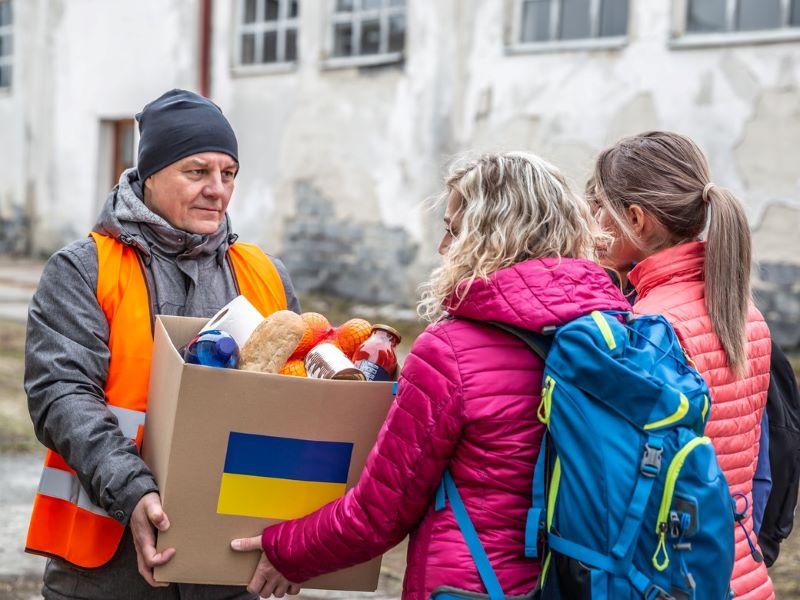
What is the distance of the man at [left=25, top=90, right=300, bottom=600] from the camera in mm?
1957

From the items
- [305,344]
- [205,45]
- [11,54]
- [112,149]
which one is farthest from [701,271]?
[11,54]

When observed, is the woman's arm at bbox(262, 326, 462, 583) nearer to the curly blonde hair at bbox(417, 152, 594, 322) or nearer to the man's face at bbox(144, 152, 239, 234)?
the curly blonde hair at bbox(417, 152, 594, 322)

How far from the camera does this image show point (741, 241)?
6.93 ft

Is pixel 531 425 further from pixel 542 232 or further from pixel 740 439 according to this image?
pixel 740 439

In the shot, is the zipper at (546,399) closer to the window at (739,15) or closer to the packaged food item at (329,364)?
the packaged food item at (329,364)

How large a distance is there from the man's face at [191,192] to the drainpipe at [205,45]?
1070 cm

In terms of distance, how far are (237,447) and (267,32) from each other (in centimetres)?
1092

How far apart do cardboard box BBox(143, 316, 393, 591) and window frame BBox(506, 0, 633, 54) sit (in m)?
7.86

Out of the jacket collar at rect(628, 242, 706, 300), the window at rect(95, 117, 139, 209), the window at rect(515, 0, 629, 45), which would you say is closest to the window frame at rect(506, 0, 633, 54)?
the window at rect(515, 0, 629, 45)

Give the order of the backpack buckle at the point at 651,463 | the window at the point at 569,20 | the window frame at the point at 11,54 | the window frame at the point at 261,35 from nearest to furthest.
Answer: the backpack buckle at the point at 651,463 → the window at the point at 569,20 → the window frame at the point at 261,35 → the window frame at the point at 11,54

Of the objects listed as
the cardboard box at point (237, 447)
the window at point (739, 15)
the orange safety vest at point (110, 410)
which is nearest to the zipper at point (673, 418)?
the cardboard box at point (237, 447)

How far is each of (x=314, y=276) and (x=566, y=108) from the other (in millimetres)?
3785

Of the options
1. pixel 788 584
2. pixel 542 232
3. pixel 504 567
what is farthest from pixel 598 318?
pixel 788 584

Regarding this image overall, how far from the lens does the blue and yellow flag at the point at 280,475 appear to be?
1873 millimetres
